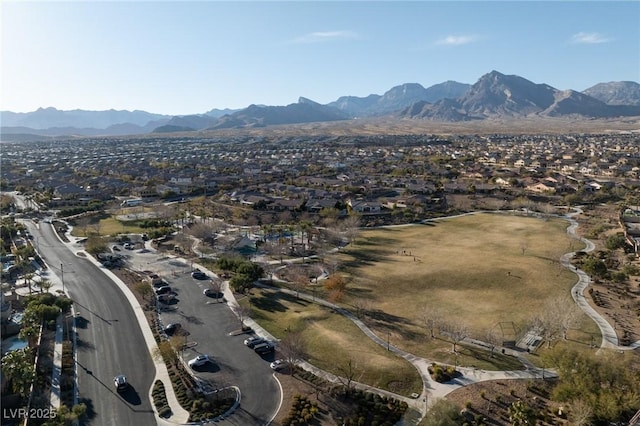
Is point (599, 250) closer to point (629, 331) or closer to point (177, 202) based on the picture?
point (629, 331)

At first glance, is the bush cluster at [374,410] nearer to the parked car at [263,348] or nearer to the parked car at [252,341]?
the parked car at [263,348]

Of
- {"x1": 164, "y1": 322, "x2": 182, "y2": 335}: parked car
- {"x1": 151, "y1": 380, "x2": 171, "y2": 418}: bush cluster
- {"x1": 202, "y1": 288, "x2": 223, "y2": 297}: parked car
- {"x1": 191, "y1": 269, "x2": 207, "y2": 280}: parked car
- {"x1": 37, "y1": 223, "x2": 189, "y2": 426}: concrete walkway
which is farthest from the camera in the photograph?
{"x1": 191, "y1": 269, "x2": 207, "y2": 280}: parked car

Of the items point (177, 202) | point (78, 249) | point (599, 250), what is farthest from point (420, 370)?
point (177, 202)

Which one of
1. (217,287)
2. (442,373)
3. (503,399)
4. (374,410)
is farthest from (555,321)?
(217,287)

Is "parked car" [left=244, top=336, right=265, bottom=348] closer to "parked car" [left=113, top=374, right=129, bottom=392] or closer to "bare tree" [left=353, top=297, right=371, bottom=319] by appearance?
Result: "parked car" [left=113, top=374, right=129, bottom=392]

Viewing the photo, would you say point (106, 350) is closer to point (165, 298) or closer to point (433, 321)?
point (165, 298)

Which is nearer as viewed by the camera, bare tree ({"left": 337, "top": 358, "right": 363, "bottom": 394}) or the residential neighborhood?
bare tree ({"left": 337, "top": 358, "right": 363, "bottom": 394})

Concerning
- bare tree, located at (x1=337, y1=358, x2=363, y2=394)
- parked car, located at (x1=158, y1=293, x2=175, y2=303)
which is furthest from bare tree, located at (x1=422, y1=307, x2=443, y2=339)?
parked car, located at (x1=158, y1=293, x2=175, y2=303)
